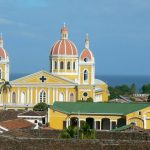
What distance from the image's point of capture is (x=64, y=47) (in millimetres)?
76375

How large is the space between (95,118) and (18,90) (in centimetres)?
2304

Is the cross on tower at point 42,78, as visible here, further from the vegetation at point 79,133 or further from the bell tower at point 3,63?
the vegetation at point 79,133

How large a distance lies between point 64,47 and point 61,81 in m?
3.46

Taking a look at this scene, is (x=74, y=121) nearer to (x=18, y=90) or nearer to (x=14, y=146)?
(x=18, y=90)

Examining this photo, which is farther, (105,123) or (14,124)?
(105,123)

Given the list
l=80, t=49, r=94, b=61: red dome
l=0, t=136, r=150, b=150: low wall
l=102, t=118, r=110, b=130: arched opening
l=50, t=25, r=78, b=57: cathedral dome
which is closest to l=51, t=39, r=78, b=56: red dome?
l=50, t=25, r=78, b=57: cathedral dome

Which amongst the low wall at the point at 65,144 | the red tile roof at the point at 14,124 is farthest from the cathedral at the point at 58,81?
the low wall at the point at 65,144

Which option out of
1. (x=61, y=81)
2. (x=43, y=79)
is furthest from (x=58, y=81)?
(x=43, y=79)

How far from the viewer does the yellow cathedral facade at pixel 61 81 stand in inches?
2968

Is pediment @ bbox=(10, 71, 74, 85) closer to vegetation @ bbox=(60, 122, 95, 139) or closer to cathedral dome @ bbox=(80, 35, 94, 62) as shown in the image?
cathedral dome @ bbox=(80, 35, 94, 62)

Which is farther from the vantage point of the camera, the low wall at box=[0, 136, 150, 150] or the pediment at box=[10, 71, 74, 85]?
the pediment at box=[10, 71, 74, 85]

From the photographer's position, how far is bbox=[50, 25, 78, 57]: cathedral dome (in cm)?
7638

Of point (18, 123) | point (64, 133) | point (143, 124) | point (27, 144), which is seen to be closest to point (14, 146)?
point (27, 144)

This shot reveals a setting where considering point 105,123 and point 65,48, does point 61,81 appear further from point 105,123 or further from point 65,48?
point 105,123
